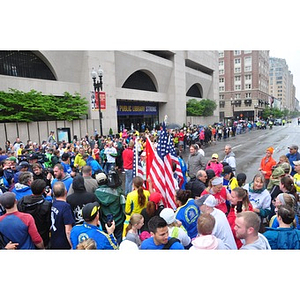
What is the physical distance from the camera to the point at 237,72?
84.3 meters

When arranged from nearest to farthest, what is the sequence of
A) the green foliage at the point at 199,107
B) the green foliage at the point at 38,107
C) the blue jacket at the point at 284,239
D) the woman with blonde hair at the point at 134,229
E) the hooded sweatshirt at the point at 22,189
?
the blue jacket at the point at 284,239, the woman with blonde hair at the point at 134,229, the hooded sweatshirt at the point at 22,189, the green foliage at the point at 38,107, the green foliage at the point at 199,107

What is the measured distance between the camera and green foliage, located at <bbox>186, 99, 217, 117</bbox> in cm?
4731

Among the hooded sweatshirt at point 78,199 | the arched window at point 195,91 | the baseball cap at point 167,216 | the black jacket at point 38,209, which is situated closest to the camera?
the baseball cap at point 167,216

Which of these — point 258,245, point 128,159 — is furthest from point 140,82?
point 258,245

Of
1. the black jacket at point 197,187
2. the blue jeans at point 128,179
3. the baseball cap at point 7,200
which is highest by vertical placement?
the baseball cap at point 7,200

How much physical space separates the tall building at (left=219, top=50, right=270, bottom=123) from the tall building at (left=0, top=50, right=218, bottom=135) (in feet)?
95.0

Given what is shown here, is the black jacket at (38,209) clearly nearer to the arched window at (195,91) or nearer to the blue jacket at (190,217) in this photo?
the blue jacket at (190,217)

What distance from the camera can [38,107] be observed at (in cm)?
2159

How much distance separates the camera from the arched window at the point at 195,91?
52566 mm

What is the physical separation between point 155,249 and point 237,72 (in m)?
89.2

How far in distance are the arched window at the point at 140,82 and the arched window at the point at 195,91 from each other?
13235 millimetres

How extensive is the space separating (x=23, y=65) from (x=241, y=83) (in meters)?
73.7

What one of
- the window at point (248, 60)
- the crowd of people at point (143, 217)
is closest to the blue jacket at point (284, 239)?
the crowd of people at point (143, 217)

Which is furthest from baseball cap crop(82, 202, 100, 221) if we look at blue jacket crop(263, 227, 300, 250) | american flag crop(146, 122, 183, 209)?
american flag crop(146, 122, 183, 209)
